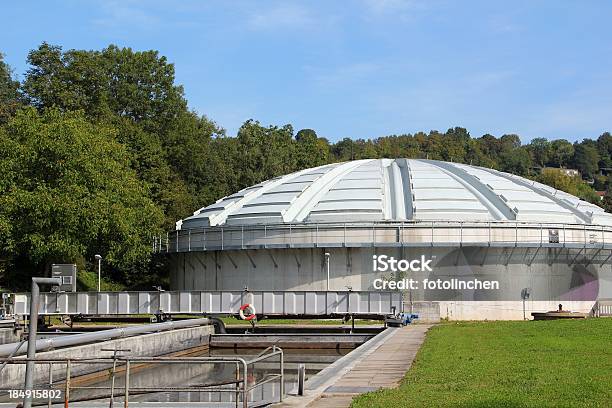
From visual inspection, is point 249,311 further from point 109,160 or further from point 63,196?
point 109,160

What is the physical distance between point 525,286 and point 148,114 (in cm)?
4823

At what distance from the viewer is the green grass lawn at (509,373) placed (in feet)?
49.4

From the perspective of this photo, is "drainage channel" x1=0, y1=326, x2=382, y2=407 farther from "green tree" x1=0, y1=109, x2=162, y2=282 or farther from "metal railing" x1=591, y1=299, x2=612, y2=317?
"metal railing" x1=591, y1=299, x2=612, y2=317

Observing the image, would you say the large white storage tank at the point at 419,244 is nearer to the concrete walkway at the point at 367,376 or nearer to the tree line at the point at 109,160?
the tree line at the point at 109,160

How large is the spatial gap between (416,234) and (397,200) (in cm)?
483

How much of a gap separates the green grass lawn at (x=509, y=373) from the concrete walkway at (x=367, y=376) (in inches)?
16.5

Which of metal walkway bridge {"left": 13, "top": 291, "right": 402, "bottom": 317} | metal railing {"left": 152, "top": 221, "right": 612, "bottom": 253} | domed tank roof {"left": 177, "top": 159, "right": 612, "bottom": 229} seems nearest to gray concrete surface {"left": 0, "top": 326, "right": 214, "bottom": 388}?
metal walkway bridge {"left": 13, "top": 291, "right": 402, "bottom": 317}

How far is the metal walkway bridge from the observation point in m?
46.1

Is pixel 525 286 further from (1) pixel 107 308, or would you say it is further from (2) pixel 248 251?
(1) pixel 107 308

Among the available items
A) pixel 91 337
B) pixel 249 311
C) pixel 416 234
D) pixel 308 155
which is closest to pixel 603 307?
pixel 416 234

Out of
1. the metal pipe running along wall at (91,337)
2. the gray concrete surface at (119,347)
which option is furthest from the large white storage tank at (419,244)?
the metal pipe running along wall at (91,337)

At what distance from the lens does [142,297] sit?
47.4 meters

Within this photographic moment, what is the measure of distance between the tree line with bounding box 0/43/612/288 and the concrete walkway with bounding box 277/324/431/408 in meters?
31.8

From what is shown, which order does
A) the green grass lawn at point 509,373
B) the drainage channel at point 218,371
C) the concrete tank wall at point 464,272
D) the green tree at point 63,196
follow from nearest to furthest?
the green grass lawn at point 509,373
the drainage channel at point 218,371
the concrete tank wall at point 464,272
the green tree at point 63,196
